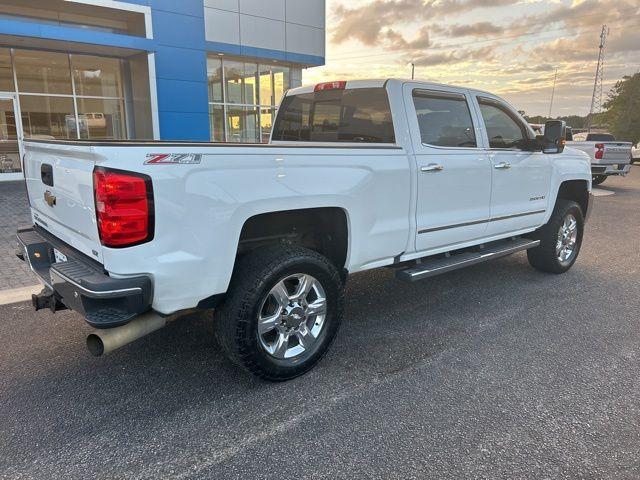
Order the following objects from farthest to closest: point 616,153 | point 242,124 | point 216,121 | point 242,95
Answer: point 242,124 < point 242,95 < point 216,121 < point 616,153

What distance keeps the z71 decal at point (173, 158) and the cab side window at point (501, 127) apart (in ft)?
10.6

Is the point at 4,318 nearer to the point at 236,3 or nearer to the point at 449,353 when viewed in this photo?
the point at 449,353

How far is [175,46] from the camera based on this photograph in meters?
15.6

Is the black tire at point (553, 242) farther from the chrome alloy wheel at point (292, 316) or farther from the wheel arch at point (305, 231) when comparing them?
the chrome alloy wheel at point (292, 316)

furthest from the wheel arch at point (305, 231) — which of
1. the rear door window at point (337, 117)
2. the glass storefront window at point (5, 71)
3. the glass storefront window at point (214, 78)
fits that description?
the glass storefront window at point (214, 78)

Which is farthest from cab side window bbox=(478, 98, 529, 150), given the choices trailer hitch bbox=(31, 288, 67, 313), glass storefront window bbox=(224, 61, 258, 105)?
glass storefront window bbox=(224, 61, 258, 105)

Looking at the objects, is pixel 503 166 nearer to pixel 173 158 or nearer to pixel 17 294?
pixel 173 158

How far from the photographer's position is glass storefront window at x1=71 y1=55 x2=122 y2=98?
15227 millimetres

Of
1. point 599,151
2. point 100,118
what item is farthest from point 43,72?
point 599,151

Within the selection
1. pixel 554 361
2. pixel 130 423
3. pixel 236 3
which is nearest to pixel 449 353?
pixel 554 361

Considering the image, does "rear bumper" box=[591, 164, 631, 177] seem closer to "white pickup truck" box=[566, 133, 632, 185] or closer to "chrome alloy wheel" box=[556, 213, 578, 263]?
"white pickup truck" box=[566, 133, 632, 185]

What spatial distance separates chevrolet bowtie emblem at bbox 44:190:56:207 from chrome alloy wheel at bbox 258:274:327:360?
1.58m

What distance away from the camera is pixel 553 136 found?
5.02m

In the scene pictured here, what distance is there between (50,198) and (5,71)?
13569mm
